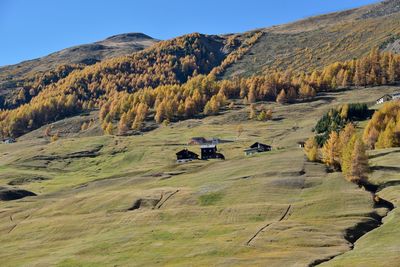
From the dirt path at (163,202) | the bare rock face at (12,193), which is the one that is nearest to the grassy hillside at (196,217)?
the dirt path at (163,202)

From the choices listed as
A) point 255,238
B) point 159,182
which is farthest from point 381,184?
point 159,182

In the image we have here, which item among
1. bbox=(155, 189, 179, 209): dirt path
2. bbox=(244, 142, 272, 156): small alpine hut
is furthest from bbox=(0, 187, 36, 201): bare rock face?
bbox=(244, 142, 272, 156): small alpine hut

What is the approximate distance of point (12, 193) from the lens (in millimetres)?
140375

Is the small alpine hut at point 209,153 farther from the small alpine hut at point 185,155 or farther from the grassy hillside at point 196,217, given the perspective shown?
the grassy hillside at point 196,217

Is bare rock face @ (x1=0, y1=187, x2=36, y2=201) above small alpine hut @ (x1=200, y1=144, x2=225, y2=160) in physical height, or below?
below

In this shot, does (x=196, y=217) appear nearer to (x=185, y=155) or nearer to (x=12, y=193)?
(x=12, y=193)

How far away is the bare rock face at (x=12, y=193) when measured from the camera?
137 metres

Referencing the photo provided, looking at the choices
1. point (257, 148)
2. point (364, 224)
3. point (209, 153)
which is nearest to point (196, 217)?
point (364, 224)

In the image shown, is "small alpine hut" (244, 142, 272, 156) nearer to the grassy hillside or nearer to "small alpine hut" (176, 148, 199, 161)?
"small alpine hut" (176, 148, 199, 161)

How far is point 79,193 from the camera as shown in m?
134

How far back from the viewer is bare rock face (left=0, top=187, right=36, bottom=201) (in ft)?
449

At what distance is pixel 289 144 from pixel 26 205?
9071 cm

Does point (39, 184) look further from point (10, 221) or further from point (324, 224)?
point (324, 224)

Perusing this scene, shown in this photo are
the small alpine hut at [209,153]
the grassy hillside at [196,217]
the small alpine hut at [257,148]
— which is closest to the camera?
the grassy hillside at [196,217]
